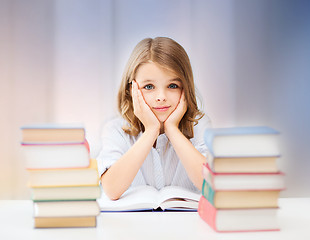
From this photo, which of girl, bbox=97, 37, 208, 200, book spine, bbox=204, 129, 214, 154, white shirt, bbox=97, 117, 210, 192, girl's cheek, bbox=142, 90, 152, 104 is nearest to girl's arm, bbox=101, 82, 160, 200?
girl, bbox=97, 37, 208, 200

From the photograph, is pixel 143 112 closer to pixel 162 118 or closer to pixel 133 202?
pixel 162 118

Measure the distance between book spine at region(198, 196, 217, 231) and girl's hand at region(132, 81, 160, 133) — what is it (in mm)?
481

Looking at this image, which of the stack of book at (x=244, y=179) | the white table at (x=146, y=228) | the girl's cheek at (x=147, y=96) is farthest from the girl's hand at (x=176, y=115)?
the stack of book at (x=244, y=179)

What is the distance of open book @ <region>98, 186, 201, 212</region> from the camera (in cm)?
125

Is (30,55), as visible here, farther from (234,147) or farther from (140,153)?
(234,147)

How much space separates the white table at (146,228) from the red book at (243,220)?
0.02m

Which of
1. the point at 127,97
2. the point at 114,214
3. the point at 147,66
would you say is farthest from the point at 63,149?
the point at 127,97

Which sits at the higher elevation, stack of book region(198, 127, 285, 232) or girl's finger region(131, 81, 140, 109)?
girl's finger region(131, 81, 140, 109)

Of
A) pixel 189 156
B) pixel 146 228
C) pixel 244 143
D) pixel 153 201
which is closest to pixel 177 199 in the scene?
pixel 153 201

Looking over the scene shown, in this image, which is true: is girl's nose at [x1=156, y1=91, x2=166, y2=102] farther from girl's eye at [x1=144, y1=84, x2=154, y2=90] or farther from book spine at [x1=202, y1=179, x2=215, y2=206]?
book spine at [x1=202, y1=179, x2=215, y2=206]

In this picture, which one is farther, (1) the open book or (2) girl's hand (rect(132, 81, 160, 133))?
(2) girl's hand (rect(132, 81, 160, 133))

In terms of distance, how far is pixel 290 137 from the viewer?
6.99ft

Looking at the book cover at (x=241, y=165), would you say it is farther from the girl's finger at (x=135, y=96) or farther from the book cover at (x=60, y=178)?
the girl's finger at (x=135, y=96)

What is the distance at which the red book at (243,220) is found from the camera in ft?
3.31
